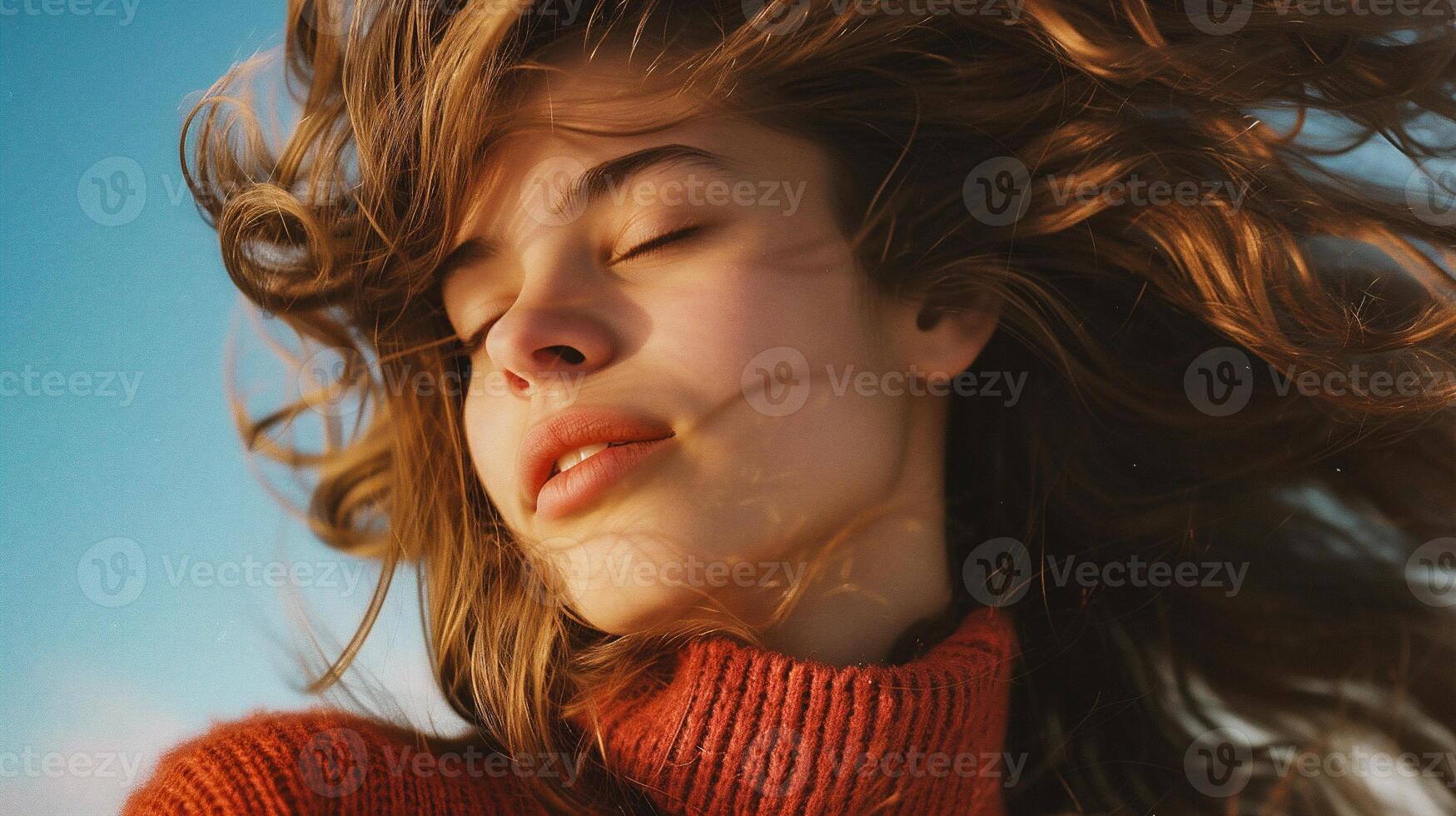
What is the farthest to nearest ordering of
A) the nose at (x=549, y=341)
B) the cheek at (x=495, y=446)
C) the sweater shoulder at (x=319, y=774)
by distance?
the cheek at (x=495, y=446) → the nose at (x=549, y=341) → the sweater shoulder at (x=319, y=774)

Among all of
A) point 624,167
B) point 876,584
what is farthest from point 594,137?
point 876,584

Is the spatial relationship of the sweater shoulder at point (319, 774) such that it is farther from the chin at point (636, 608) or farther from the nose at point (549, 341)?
the nose at point (549, 341)

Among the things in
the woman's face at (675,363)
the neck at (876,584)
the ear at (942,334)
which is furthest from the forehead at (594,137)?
the neck at (876,584)

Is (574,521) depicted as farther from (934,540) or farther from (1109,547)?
(1109,547)

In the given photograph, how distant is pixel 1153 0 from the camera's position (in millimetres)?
1472

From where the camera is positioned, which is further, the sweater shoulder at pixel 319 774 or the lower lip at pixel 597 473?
the lower lip at pixel 597 473

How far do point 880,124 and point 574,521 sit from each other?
0.65 m

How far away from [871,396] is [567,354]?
1.22 ft

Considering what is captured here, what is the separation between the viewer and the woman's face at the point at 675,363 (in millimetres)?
1236

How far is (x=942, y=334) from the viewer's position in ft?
4.74

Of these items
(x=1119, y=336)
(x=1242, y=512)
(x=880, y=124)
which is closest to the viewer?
(x=880, y=124)

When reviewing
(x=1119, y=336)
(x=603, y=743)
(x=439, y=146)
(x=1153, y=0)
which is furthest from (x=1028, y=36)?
(x=603, y=743)

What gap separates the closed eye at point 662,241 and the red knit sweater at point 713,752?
18.3 inches

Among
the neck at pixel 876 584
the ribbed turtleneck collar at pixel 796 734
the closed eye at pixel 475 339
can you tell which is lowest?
the ribbed turtleneck collar at pixel 796 734
